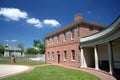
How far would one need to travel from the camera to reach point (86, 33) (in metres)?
20.8

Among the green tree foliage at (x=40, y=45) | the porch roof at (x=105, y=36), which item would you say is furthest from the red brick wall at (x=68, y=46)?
the green tree foliage at (x=40, y=45)

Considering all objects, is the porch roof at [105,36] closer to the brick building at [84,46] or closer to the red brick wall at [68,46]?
the brick building at [84,46]

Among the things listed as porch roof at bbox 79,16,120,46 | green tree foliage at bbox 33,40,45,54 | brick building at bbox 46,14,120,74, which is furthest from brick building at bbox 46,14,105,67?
green tree foliage at bbox 33,40,45,54

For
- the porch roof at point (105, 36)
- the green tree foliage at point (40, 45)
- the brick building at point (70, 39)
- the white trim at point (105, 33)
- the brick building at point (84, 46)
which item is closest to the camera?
the porch roof at point (105, 36)

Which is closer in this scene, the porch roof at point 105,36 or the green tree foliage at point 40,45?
the porch roof at point 105,36

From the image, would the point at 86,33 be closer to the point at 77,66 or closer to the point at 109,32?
the point at 77,66

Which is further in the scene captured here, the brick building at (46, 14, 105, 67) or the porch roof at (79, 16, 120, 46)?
the brick building at (46, 14, 105, 67)

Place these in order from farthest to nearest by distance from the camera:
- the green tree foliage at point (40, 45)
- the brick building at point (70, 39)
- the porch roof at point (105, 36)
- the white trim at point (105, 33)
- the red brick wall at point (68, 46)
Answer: the green tree foliage at point (40, 45), the red brick wall at point (68, 46), the brick building at point (70, 39), the white trim at point (105, 33), the porch roof at point (105, 36)

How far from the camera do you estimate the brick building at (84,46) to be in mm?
16766

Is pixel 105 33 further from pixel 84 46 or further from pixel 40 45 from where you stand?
pixel 40 45

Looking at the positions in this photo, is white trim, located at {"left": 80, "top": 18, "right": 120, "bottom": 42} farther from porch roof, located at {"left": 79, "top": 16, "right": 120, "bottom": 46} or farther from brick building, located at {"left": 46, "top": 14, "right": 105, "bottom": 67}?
brick building, located at {"left": 46, "top": 14, "right": 105, "bottom": 67}

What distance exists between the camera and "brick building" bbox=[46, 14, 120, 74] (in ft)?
55.0

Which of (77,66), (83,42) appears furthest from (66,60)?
(83,42)

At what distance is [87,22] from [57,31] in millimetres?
7065
